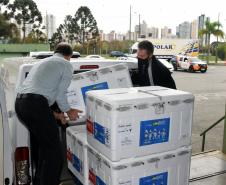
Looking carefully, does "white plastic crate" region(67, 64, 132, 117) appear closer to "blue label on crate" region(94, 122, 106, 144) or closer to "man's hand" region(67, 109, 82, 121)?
"man's hand" region(67, 109, 82, 121)

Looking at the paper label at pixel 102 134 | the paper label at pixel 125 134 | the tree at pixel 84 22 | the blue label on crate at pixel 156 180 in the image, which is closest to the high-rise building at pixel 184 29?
the tree at pixel 84 22

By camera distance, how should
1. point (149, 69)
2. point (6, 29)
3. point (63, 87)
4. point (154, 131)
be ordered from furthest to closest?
1. point (6, 29)
2. point (149, 69)
3. point (63, 87)
4. point (154, 131)

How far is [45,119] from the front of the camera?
10.6ft

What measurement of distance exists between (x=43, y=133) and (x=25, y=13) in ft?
151

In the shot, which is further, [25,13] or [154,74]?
[25,13]

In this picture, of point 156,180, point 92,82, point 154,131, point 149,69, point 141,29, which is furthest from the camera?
point 141,29

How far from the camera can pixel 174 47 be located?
43312mm

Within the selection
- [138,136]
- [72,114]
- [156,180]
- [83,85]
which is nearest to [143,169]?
[156,180]

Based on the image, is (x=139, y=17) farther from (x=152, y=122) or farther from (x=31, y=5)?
(x=152, y=122)

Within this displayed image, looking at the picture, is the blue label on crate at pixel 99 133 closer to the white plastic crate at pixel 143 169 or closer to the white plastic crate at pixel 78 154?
the white plastic crate at pixel 143 169

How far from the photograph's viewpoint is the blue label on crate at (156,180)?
9.64 ft

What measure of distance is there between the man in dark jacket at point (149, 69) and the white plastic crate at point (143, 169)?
54.8 inches

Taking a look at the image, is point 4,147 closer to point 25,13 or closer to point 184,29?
point 25,13

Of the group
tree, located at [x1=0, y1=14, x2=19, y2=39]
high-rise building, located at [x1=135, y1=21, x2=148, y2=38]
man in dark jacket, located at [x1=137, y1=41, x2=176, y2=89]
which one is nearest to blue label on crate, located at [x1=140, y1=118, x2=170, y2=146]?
man in dark jacket, located at [x1=137, y1=41, x2=176, y2=89]
